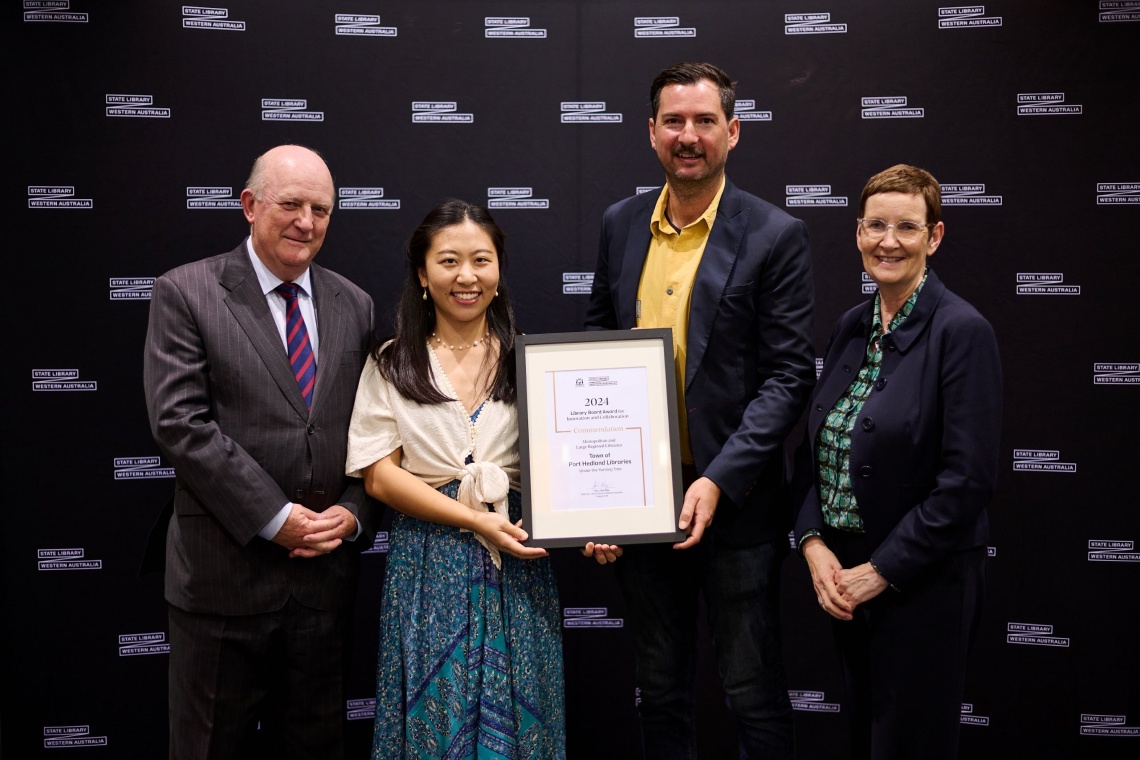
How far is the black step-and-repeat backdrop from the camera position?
341 cm

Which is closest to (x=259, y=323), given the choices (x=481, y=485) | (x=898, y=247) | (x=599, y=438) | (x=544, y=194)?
(x=481, y=485)

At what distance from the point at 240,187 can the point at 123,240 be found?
51 centimetres

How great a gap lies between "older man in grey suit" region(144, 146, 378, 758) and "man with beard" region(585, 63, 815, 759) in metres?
0.88

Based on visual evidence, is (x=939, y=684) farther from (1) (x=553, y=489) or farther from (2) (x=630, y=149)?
(2) (x=630, y=149)

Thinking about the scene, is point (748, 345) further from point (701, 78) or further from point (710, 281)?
point (701, 78)

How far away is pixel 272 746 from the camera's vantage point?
2607 millimetres

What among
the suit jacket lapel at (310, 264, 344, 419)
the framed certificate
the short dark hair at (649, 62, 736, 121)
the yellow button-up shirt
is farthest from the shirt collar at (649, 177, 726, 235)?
the suit jacket lapel at (310, 264, 344, 419)

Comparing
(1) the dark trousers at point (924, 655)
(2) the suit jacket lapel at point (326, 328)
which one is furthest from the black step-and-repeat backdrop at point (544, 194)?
(1) the dark trousers at point (924, 655)

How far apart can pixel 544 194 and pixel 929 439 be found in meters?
1.92

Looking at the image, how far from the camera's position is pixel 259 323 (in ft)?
7.96

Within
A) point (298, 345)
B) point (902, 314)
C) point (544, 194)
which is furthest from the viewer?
point (544, 194)

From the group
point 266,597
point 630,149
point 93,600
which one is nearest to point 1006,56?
point 630,149

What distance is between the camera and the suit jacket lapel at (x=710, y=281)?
2.39 metres

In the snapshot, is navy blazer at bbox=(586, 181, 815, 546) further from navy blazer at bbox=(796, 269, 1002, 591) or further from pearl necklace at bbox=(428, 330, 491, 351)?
pearl necklace at bbox=(428, 330, 491, 351)
